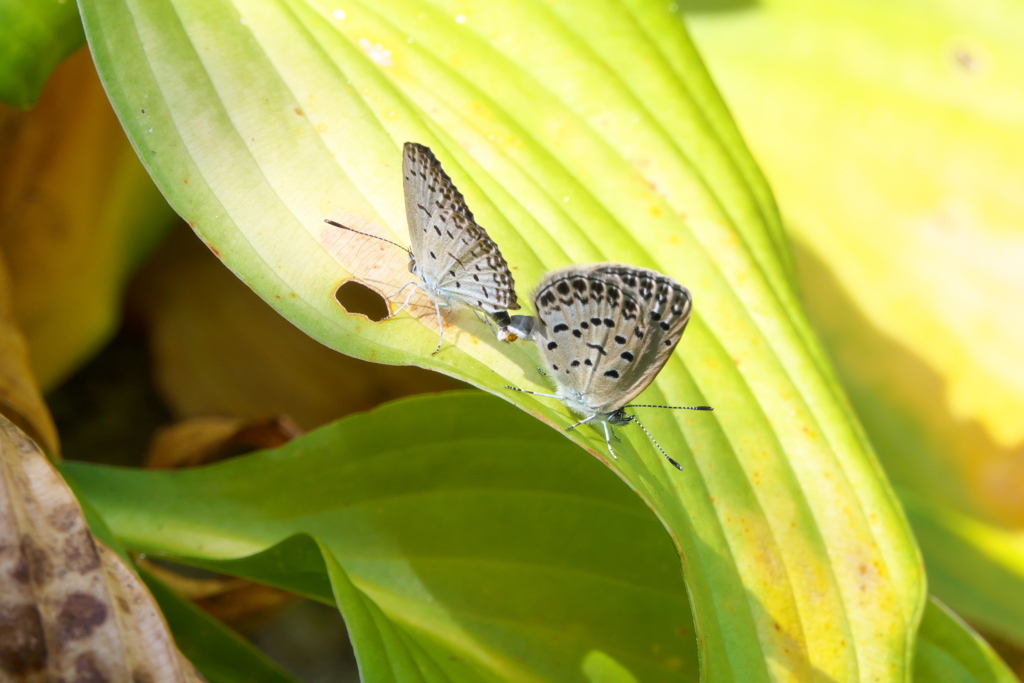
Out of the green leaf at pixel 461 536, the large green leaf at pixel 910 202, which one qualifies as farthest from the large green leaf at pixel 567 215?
the large green leaf at pixel 910 202

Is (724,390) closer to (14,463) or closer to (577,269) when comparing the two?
(577,269)

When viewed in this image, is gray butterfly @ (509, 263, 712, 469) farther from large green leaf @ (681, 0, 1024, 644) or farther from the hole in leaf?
large green leaf @ (681, 0, 1024, 644)

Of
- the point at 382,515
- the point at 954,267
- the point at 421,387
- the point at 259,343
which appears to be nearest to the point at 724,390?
the point at 382,515

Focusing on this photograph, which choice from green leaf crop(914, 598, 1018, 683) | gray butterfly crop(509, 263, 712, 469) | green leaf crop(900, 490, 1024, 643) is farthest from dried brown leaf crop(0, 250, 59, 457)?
green leaf crop(900, 490, 1024, 643)

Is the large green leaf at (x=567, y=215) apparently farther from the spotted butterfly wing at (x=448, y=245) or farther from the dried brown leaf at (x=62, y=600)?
the dried brown leaf at (x=62, y=600)

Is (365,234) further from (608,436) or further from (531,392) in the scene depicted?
(608,436)

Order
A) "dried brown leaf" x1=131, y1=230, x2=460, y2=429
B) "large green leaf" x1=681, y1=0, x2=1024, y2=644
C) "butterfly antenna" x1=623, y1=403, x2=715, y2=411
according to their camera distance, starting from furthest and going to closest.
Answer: "large green leaf" x1=681, y1=0, x2=1024, y2=644 → "dried brown leaf" x1=131, y1=230, x2=460, y2=429 → "butterfly antenna" x1=623, y1=403, x2=715, y2=411
